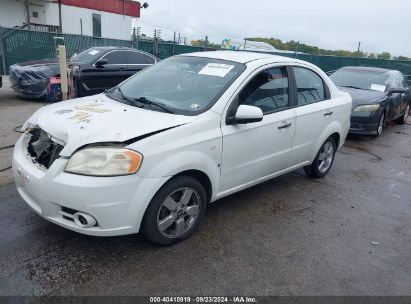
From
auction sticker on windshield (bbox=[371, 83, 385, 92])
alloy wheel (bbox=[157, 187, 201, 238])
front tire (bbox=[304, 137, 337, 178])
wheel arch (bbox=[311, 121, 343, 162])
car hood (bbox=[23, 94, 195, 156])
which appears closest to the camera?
car hood (bbox=[23, 94, 195, 156])

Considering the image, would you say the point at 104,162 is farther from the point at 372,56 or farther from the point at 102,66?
the point at 372,56

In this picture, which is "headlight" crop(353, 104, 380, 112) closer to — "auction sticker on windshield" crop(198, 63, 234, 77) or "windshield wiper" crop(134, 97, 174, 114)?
"auction sticker on windshield" crop(198, 63, 234, 77)

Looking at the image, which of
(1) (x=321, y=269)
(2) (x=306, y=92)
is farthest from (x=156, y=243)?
(2) (x=306, y=92)

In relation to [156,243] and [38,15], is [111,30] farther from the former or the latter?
[156,243]

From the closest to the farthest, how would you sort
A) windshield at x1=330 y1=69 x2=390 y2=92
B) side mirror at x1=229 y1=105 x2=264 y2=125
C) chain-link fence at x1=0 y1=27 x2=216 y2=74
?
side mirror at x1=229 y1=105 x2=264 y2=125 < windshield at x1=330 y1=69 x2=390 y2=92 < chain-link fence at x1=0 y1=27 x2=216 y2=74

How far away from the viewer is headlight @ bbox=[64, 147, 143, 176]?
106 inches

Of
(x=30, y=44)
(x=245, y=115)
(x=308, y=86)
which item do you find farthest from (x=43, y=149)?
(x=30, y=44)

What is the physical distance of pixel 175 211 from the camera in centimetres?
317

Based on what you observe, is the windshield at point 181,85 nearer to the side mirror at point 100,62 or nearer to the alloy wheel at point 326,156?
the alloy wheel at point 326,156

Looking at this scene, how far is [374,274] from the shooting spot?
3072 millimetres

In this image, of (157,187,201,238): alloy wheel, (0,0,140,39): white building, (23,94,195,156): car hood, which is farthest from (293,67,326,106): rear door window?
(0,0,140,39): white building

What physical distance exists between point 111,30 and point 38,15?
579 cm

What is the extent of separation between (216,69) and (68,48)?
12.5 m

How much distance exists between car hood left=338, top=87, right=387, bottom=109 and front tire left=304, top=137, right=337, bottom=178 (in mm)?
2928
